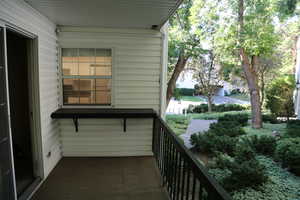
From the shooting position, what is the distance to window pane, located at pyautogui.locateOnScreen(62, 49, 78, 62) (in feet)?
11.7

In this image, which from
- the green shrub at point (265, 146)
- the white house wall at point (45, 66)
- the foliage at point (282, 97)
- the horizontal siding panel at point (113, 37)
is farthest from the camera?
the foliage at point (282, 97)

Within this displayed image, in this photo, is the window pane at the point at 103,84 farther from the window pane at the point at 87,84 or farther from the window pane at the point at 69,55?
the window pane at the point at 69,55

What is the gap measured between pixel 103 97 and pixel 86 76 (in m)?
0.49

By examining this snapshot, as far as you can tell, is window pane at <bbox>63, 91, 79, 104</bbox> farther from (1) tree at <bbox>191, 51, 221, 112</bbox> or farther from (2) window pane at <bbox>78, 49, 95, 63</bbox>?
(1) tree at <bbox>191, 51, 221, 112</bbox>

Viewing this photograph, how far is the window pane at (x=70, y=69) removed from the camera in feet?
11.8

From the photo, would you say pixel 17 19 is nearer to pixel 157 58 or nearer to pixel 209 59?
pixel 157 58

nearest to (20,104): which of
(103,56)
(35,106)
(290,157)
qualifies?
(35,106)

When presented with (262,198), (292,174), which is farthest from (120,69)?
(292,174)

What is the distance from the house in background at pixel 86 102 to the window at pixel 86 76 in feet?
0.06

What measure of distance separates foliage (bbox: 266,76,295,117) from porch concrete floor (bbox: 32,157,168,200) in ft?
23.0

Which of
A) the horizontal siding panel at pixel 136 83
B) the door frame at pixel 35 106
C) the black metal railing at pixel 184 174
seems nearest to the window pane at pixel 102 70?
the horizontal siding panel at pixel 136 83

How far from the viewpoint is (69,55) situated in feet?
11.8

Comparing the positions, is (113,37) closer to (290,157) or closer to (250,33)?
(290,157)

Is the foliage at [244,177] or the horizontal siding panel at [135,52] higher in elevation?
the horizontal siding panel at [135,52]
